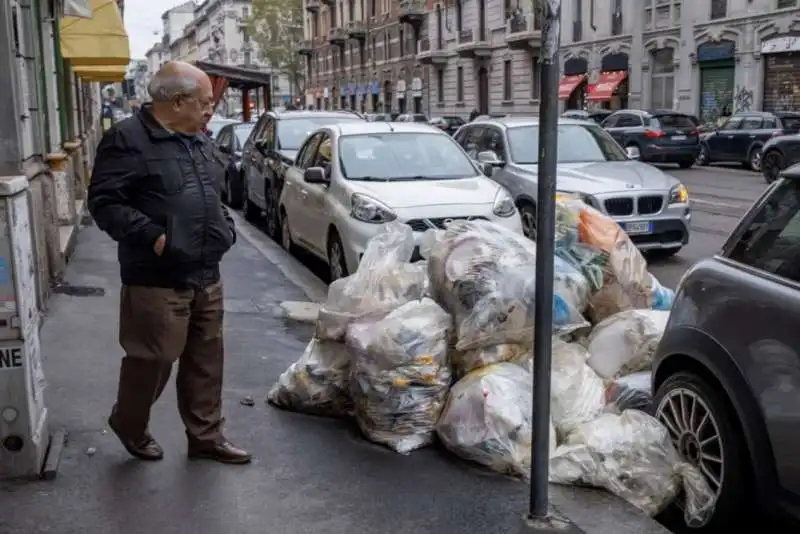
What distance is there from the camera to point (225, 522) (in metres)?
3.79

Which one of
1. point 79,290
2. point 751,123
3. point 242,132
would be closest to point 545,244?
point 79,290

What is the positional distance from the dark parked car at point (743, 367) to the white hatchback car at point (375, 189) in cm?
411

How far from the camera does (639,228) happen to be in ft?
33.9

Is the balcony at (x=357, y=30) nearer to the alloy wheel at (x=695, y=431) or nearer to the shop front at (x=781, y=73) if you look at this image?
the shop front at (x=781, y=73)

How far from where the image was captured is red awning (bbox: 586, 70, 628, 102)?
39562 millimetres

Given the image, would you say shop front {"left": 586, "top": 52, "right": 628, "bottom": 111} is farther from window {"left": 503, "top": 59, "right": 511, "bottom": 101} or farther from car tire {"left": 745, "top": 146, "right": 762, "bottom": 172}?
car tire {"left": 745, "top": 146, "right": 762, "bottom": 172}

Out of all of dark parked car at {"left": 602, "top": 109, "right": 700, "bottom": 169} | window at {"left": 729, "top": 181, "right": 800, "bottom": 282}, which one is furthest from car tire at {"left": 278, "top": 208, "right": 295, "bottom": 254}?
dark parked car at {"left": 602, "top": 109, "right": 700, "bottom": 169}

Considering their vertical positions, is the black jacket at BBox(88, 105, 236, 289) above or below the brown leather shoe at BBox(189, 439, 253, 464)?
above

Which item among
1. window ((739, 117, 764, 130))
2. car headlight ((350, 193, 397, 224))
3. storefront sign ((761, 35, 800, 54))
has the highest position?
storefront sign ((761, 35, 800, 54))

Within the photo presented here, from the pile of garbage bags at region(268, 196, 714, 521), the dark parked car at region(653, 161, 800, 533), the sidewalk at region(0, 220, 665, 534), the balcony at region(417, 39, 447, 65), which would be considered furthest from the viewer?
the balcony at region(417, 39, 447, 65)

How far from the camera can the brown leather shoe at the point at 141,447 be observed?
433cm

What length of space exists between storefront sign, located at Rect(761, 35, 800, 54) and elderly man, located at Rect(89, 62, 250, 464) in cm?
2964

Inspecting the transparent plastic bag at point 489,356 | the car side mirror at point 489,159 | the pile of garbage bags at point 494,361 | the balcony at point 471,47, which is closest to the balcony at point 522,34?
the balcony at point 471,47

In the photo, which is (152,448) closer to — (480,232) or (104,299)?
(480,232)
